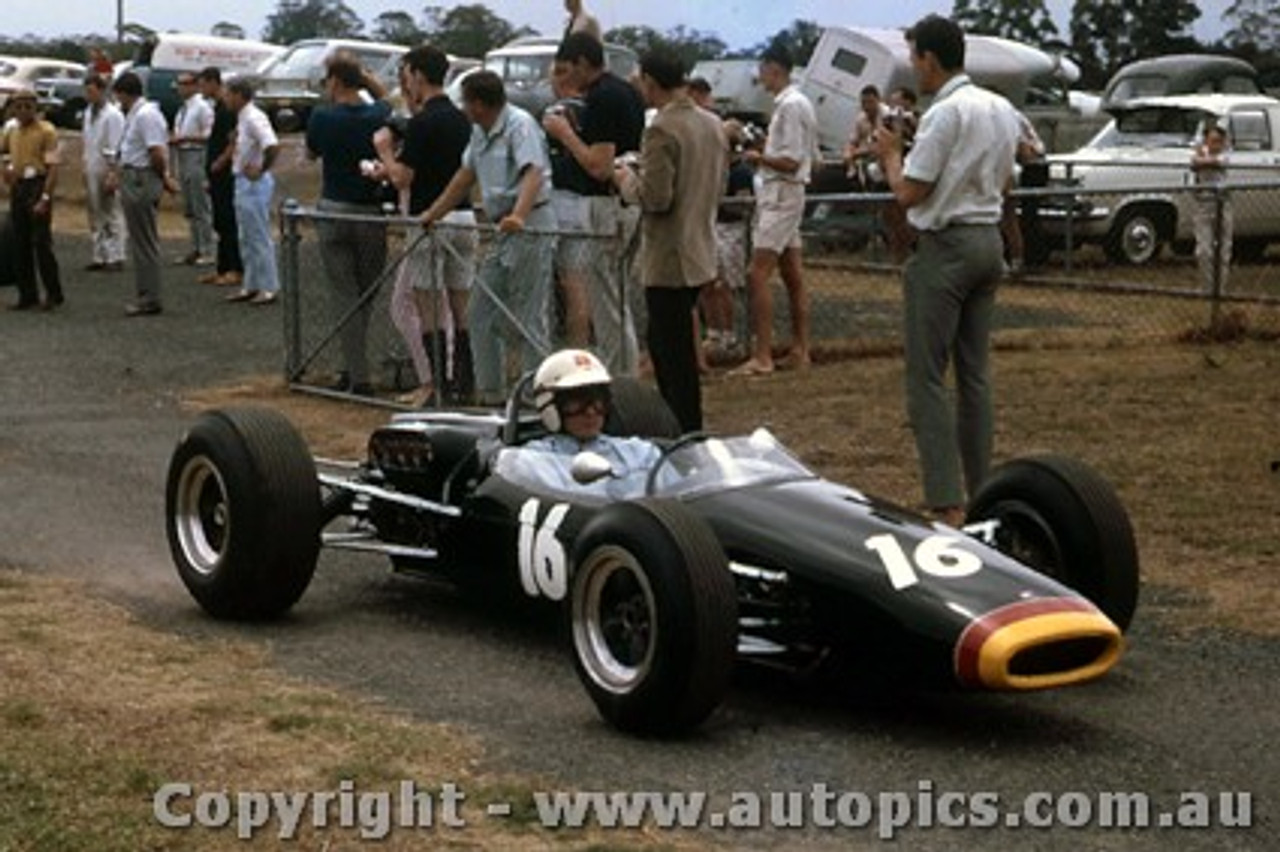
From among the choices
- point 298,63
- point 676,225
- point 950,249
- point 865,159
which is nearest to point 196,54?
point 298,63

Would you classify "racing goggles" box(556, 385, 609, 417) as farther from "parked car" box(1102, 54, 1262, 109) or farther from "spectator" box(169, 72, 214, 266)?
"parked car" box(1102, 54, 1262, 109)

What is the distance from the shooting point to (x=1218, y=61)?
35.2 m

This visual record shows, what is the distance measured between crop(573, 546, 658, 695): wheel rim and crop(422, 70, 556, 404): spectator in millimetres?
5703

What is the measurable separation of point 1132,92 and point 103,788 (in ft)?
103

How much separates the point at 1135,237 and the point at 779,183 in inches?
368

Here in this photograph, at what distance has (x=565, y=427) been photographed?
8.30 metres

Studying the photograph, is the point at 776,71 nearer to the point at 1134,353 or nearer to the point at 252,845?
the point at 1134,353

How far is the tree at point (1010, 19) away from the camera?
6844 cm

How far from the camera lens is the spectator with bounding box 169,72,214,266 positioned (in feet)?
73.3

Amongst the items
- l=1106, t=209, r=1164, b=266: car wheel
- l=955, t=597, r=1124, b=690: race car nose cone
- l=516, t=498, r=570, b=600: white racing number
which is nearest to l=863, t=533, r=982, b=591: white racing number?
l=955, t=597, r=1124, b=690: race car nose cone

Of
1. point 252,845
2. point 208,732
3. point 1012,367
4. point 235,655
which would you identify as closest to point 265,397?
point 1012,367

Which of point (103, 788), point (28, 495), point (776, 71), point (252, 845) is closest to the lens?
point (252, 845)

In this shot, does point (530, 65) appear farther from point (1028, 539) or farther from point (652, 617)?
point (652, 617)

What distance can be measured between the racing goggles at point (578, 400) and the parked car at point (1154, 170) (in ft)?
42.0
